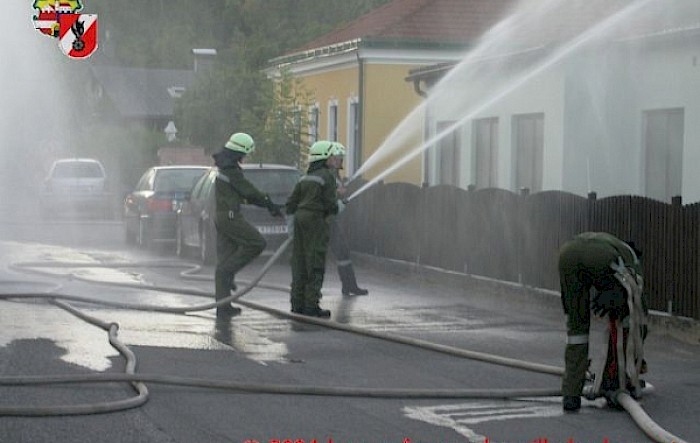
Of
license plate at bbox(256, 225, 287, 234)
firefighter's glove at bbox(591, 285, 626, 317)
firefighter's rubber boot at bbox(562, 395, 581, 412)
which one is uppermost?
firefighter's glove at bbox(591, 285, 626, 317)

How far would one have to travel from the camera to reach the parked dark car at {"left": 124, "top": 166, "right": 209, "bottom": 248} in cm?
2602

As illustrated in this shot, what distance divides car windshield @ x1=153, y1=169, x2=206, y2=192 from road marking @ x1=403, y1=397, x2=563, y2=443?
17.5m

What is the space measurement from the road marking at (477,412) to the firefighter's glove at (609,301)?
0.69m

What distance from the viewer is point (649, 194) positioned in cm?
2059

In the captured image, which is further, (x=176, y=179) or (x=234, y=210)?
(x=176, y=179)

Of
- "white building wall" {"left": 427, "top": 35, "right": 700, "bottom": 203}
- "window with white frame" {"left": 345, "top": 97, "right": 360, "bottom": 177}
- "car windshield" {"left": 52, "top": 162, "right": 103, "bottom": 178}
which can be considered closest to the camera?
"white building wall" {"left": 427, "top": 35, "right": 700, "bottom": 203}

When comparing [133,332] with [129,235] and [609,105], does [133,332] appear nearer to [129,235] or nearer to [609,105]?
[609,105]

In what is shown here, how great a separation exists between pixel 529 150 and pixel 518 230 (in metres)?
7.01

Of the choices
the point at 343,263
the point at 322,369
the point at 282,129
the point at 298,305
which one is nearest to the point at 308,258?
the point at 298,305

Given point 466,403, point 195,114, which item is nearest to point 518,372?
point 466,403

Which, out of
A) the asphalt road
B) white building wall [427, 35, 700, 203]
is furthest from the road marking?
white building wall [427, 35, 700, 203]

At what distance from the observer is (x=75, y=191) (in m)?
40.0

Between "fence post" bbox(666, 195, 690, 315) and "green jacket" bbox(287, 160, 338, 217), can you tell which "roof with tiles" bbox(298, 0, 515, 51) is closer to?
"green jacket" bbox(287, 160, 338, 217)

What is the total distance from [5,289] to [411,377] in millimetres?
8004
